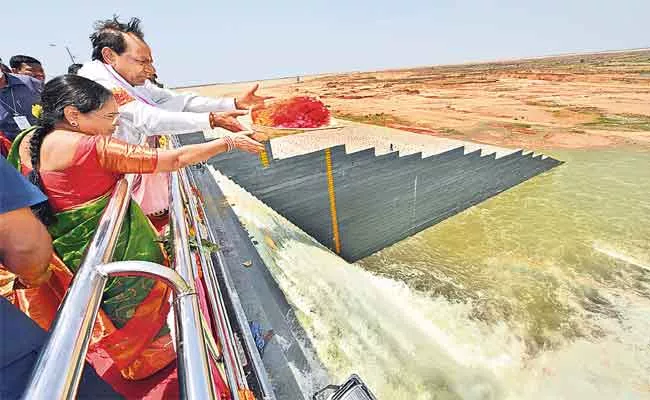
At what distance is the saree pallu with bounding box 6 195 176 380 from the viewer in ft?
4.44

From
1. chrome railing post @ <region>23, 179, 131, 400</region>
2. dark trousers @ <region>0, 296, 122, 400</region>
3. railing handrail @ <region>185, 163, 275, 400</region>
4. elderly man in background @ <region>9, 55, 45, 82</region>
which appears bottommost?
railing handrail @ <region>185, 163, 275, 400</region>

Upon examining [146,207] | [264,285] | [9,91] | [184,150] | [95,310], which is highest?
[9,91]

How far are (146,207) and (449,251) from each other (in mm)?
5165

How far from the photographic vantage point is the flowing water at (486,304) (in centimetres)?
293

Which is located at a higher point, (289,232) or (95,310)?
(95,310)

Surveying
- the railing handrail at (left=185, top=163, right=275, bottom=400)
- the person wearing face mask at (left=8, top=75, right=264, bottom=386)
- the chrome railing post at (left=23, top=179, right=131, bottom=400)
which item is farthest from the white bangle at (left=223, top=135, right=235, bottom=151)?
the chrome railing post at (left=23, top=179, right=131, bottom=400)

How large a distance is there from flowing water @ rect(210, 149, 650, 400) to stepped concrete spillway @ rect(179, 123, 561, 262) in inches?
16.1

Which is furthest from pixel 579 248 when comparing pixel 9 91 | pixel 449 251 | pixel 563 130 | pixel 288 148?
pixel 563 130

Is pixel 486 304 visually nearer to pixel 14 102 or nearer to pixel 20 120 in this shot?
pixel 20 120

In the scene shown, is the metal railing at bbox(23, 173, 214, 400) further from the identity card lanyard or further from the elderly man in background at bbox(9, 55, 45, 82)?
the elderly man in background at bbox(9, 55, 45, 82)

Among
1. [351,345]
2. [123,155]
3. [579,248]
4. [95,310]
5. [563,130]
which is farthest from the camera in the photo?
[563,130]

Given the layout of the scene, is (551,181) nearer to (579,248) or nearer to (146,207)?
→ (579,248)

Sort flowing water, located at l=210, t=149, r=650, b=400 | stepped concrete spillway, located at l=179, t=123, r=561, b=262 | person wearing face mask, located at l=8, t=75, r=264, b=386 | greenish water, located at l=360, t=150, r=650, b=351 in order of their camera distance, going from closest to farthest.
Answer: person wearing face mask, located at l=8, t=75, r=264, b=386 → flowing water, located at l=210, t=149, r=650, b=400 → greenish water, located at l=360, t=150, r=650, b=351 → stepped concrete spillway, located at l=179, t=123, r=561, b=262

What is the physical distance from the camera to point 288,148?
8.53 m
